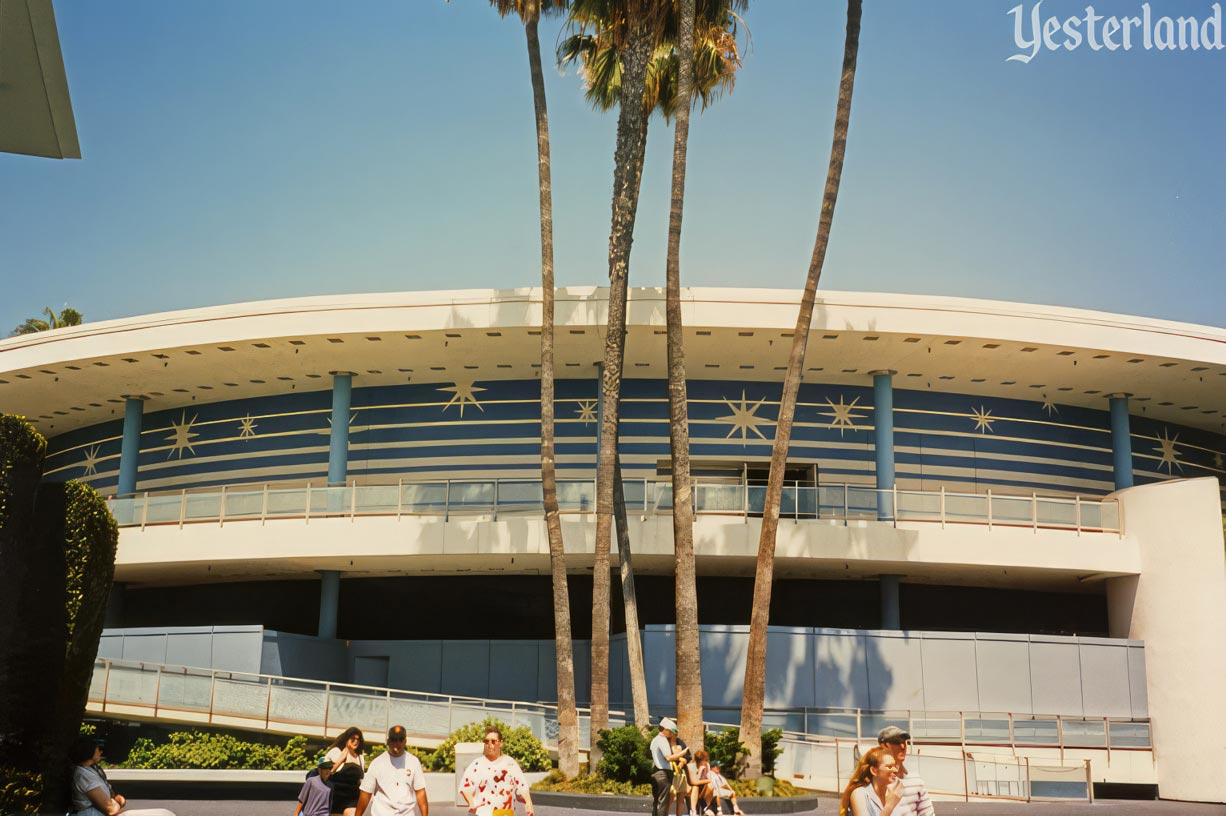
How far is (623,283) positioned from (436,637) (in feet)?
44.4

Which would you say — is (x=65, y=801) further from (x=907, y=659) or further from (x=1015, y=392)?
(x=1015, y=392)

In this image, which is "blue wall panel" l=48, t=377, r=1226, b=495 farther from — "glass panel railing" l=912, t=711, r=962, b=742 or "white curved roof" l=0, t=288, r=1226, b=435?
"glass panel railing" l=912, t=711, r=962, b=742

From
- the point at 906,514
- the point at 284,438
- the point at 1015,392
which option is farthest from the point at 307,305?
the point at 1015,392

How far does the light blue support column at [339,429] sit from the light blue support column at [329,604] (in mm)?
2386

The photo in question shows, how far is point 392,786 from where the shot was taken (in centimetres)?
1019

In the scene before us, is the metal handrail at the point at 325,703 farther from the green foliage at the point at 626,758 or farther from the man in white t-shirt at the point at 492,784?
the man in white t-shirt at the point at 492,784

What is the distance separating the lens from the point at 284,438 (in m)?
34.8

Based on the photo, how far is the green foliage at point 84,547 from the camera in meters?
10.6

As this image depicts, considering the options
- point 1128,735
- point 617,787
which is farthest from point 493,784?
point 1128,735

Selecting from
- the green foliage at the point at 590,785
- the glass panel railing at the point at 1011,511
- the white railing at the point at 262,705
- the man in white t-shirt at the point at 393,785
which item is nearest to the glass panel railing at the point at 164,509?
the white railing at the point at 262,705

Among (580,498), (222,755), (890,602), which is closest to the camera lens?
(222,755)

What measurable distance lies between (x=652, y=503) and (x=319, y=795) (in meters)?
17.3

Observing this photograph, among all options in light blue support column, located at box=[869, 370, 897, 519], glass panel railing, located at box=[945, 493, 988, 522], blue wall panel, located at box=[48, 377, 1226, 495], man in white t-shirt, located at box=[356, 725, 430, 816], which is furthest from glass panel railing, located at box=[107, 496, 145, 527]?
man in white t-shirt, located at box=[356, 725, 430, 816]

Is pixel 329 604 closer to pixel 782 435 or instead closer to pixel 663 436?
pixel 663 436
